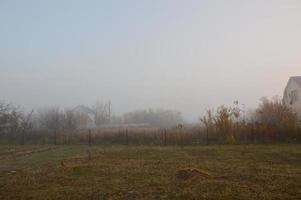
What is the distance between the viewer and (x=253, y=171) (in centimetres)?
707

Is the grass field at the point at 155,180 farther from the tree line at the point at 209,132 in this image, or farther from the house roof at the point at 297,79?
the house roof at the point at 297,79

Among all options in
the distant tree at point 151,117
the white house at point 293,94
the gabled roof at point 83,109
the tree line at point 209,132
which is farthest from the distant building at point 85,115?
the white house at point 293,94

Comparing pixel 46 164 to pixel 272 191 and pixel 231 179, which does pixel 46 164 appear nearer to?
pixel 231 179

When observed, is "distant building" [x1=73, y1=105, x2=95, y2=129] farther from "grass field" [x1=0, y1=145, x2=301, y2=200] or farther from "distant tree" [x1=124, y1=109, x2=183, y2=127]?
"grass field" [x1=0, y1=145, x2=301, y2=200]

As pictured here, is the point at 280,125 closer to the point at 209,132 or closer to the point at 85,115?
the point at 209,132

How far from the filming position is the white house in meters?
22.7

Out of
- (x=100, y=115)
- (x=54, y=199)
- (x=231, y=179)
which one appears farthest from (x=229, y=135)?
(x=100, y=115)

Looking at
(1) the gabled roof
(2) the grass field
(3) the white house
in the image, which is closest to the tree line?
(3) the white house

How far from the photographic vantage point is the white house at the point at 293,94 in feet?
74.5

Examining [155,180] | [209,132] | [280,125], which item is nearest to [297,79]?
[280,125]

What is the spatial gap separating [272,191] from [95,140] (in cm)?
1427

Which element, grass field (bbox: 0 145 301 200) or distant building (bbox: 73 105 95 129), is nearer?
grass field (bbox: 0 145 301 200)

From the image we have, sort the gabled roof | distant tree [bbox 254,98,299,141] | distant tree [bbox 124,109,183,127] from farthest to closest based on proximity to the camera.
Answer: distant tree [bbox 124,109,183,127] < the gabled roof < distant tree [bbox 254,98,299,141]

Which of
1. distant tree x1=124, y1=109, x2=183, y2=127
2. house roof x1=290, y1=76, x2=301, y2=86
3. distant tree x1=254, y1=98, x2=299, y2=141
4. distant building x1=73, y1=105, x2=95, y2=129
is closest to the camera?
distant tree x1=254, y1=98, x2=299, y2=141
